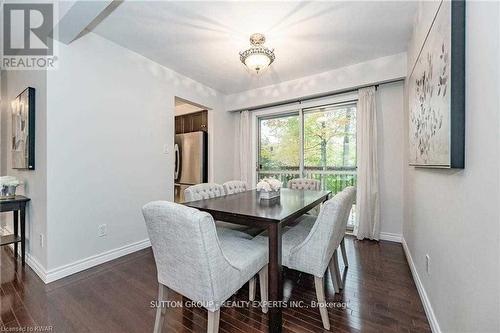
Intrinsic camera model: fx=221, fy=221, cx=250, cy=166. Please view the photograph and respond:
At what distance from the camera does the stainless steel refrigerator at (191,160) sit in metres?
4.23

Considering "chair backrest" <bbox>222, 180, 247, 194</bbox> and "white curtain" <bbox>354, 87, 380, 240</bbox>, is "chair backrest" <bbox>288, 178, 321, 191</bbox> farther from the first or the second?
"chair backrest" <bbox>222, 180, 247, 194</bbox>

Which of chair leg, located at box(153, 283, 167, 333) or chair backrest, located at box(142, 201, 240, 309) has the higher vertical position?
chair backrest, located at box(142, 201, 240, 309)

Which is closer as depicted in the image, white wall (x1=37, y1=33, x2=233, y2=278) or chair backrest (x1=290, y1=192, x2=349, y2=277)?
chair backrest (x1=290, y1=192, x2=349, y2=277)

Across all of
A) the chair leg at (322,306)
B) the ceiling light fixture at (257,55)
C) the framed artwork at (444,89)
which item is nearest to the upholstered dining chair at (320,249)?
the chair leg at (322,306)

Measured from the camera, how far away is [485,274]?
34.8 inches

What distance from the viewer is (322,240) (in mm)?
1501

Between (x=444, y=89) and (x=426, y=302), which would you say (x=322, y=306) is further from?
(x=444, y=89)

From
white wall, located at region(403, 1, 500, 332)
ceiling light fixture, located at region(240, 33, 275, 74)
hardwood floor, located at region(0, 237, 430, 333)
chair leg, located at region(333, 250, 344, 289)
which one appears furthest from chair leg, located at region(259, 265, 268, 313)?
ceiling light fixture, located at region(240, 33, 275, 74)

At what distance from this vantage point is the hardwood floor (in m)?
1.54

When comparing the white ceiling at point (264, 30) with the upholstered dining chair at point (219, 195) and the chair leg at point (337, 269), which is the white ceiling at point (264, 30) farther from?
the chair leg at point (337, 269)

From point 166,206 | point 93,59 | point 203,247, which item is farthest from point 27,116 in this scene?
point 203,247

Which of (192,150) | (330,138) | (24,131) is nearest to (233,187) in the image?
(192,150)

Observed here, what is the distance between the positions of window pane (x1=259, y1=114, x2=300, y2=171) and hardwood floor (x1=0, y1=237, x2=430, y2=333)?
7.38ft

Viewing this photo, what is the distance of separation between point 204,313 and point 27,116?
262 centimetres
